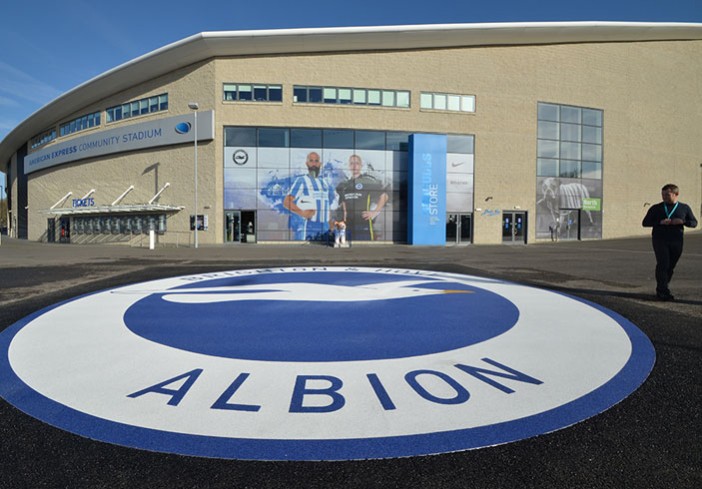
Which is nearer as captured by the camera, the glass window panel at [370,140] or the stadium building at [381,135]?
the stadium building at [381,135]

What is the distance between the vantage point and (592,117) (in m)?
30.4

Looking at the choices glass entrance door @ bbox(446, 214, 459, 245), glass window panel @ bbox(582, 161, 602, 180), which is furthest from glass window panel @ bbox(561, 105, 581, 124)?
glass entrance door @ bbox(446, 214, 459, 245)

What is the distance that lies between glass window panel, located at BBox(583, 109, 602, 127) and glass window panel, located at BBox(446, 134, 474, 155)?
10.8 m

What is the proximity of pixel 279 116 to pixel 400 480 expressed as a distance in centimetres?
2689

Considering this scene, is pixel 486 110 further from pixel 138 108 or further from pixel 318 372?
pixel 318 372

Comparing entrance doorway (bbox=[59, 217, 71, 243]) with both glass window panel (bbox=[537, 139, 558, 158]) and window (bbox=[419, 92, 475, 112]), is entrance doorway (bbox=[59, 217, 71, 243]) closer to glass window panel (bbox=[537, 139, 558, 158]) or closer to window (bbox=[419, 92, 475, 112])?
window (bbox=[419, 92, 475, 112])

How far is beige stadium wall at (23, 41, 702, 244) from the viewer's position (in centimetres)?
2628

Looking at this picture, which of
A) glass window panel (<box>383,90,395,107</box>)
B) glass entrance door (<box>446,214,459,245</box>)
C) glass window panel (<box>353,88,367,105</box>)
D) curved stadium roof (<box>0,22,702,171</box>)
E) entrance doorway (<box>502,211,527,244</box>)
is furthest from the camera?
entrance doorway (<box>502,211,527,244</box>)

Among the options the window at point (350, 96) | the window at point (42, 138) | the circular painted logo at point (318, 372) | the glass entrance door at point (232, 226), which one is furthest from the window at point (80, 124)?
the circular painted logo at point (318, 372)

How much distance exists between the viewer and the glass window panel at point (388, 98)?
26.9m

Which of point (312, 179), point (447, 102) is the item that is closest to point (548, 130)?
point (447, 102)

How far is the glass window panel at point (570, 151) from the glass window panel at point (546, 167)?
113cm

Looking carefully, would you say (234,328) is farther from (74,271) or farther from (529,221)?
(529,221)

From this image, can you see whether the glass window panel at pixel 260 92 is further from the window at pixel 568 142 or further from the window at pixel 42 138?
the window at pixel 42 138
